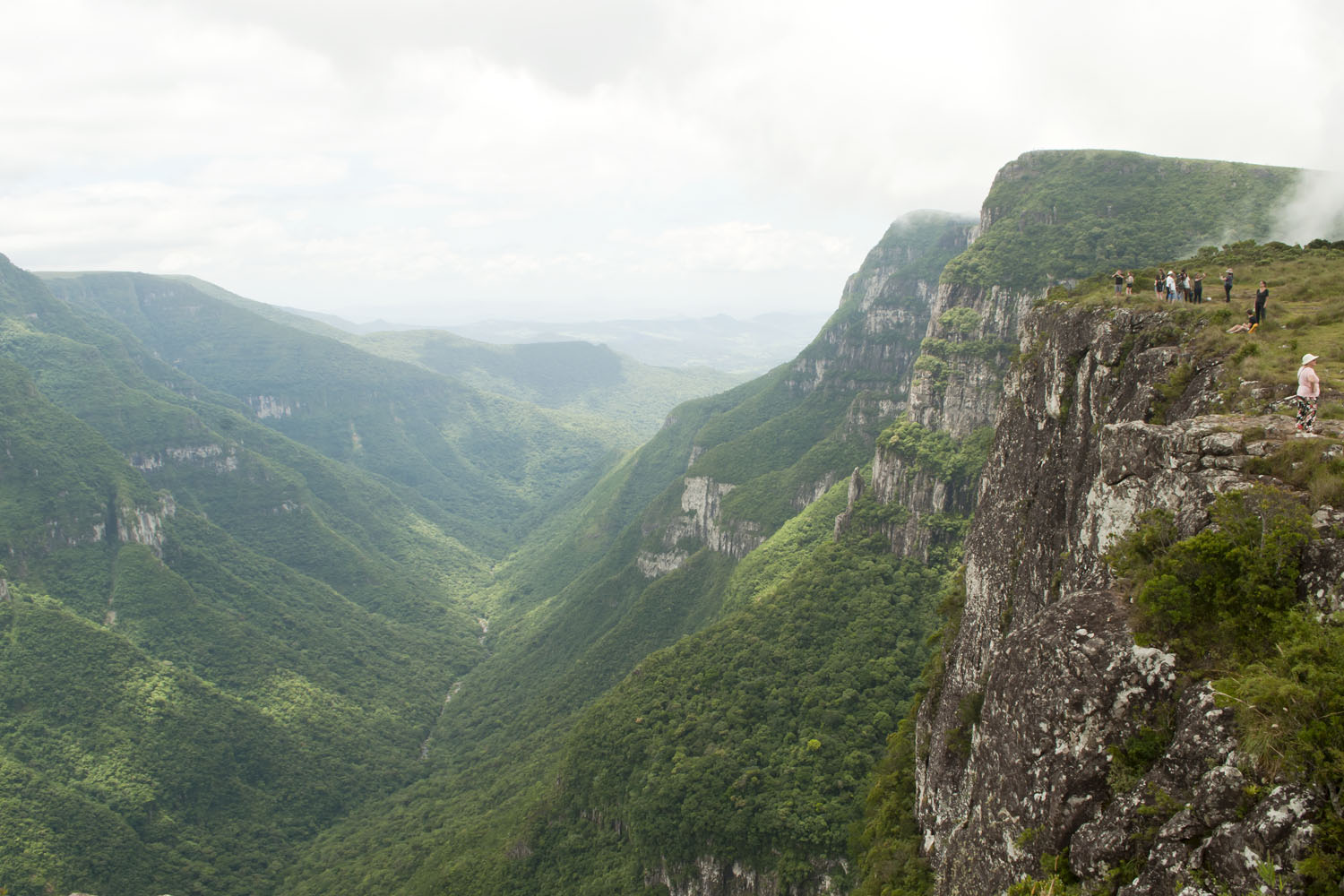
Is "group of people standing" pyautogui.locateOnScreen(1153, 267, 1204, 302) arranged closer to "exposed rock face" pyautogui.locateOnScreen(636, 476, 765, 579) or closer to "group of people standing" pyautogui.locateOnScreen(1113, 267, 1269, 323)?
"group of people standing" pyautogui.locateOnScreen(1113, 267, 1269, 323)

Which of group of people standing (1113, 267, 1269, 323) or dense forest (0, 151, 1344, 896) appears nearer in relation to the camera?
group of people standing (1113, 267, 1269, 323)

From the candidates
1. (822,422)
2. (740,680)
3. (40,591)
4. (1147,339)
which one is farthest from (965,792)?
(40,591)

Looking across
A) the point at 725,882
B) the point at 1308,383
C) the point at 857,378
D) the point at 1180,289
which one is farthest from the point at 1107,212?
the point at 1308,383

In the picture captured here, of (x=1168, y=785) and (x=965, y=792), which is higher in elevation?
(x=1168, y=785)

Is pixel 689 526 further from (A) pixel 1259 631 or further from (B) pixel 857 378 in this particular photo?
(A) pixel 1259 631

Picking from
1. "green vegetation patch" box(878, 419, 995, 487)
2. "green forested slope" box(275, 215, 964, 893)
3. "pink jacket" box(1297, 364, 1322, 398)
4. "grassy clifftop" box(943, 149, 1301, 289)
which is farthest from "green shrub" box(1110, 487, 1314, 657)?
"grassy clifftop" box(943, 149, 1301, 289)

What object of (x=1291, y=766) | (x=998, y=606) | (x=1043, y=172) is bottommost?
(x=998, y=606)

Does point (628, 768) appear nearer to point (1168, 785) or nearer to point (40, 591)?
point (1168, 785)

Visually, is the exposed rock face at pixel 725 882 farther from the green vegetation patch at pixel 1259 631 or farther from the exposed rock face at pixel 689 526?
the exposed rock face at pixel 689 526
